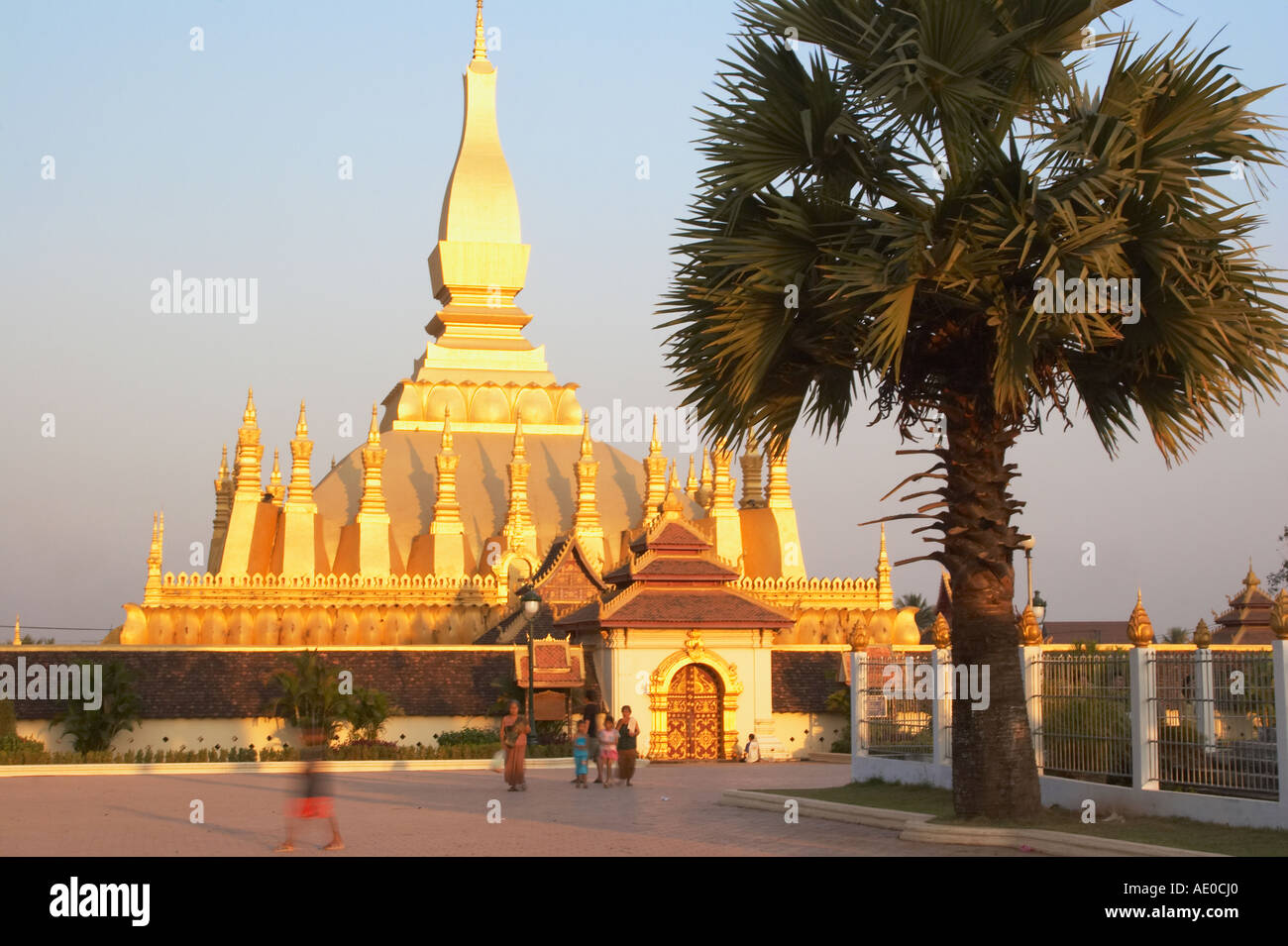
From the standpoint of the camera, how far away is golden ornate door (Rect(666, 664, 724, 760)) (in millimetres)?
31359

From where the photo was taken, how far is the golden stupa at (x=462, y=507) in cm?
4384

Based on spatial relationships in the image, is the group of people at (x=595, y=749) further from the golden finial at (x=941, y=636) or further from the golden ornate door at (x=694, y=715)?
the golden ornate door at (x=694, y=715)

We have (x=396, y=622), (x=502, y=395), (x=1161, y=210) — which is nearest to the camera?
(x=1161, y=210)

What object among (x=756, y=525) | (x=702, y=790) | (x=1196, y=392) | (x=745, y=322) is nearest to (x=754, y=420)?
(x=745, y=322)

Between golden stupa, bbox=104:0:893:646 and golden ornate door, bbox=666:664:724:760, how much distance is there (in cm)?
542

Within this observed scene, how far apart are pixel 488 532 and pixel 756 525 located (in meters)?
8.39

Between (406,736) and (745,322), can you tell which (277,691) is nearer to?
(406,736)

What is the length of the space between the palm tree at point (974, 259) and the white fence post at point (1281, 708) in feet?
7.44

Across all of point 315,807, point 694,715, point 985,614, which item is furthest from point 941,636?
point 694,715

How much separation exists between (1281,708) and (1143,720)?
2260 millimetres

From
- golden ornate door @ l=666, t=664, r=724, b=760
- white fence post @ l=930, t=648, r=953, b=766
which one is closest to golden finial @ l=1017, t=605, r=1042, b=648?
white fence post @ l=930, t=648, r=953, b=766

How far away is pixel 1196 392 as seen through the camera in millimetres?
14898

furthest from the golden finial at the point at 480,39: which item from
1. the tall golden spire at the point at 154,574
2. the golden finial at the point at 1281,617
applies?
the golden finial at the point at 1281,617

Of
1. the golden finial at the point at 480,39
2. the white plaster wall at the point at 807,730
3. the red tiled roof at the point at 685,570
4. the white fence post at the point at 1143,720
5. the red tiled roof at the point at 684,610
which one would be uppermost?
the golden finial at the point at 480,39
